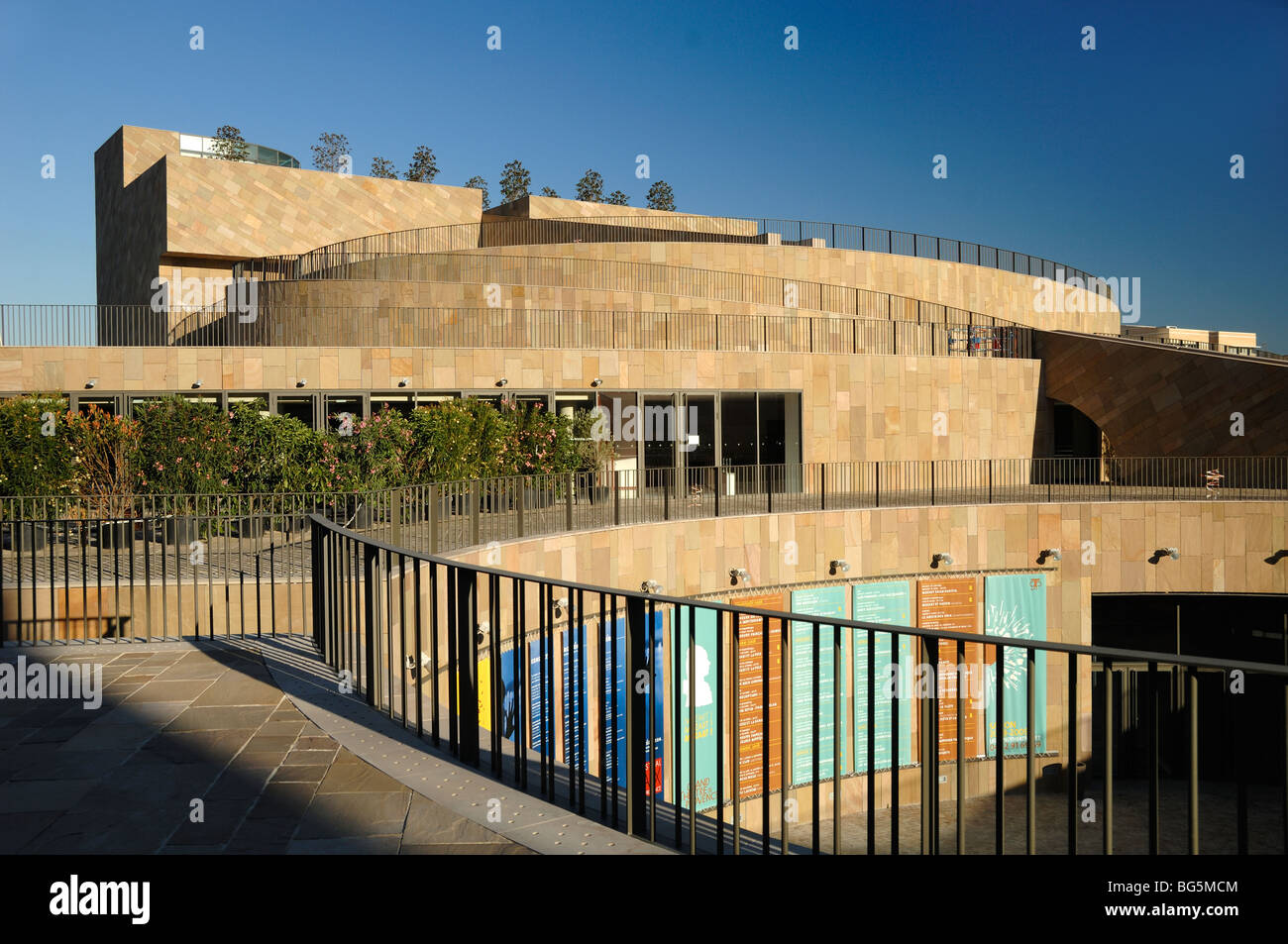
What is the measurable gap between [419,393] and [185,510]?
25.0 ft

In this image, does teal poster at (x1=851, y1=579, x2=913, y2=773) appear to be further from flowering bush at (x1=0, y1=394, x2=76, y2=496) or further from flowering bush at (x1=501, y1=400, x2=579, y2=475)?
flowering bush at (x1=0, y1=394, x2=76, y2=496)

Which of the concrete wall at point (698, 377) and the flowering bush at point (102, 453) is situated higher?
the concrete wall at point (698, 377)

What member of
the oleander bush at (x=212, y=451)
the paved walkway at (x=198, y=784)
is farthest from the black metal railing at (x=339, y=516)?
the paved walkway at (x=198, y=784)

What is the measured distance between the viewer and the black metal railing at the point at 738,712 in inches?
156

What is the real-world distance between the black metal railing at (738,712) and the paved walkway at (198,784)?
0.66 m

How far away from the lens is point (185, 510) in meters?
18.2

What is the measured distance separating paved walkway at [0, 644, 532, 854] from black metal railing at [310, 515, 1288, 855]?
66cm

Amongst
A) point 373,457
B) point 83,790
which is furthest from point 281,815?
point 373,457

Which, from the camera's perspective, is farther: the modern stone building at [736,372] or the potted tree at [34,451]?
the modern stone building at [736,372]

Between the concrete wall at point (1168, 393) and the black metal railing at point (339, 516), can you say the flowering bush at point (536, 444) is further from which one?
the concrete wall at point (1168, 393)

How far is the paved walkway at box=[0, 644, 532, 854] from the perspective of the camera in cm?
482

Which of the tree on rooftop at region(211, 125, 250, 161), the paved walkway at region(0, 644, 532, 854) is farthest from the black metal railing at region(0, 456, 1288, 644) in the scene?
the tree on rooftop at region(211, 125, 250, 161)

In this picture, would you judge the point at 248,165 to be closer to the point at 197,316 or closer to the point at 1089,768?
the point at 197,316

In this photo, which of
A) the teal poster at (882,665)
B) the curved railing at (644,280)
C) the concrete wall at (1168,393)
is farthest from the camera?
the curved railing at (644,280)
